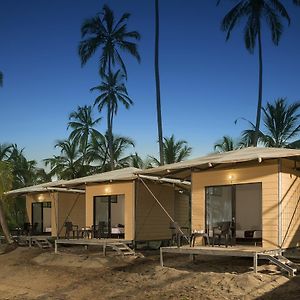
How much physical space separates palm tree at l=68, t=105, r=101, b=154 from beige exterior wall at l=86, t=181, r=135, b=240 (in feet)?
52.6

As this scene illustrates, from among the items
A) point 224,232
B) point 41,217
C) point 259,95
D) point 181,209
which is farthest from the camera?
point 259,95

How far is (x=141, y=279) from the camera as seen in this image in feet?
42.3

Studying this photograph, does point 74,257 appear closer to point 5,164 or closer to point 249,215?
point 249,215

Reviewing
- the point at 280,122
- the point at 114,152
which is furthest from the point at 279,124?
the point at 114,152

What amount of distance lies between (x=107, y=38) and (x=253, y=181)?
20.3 meters

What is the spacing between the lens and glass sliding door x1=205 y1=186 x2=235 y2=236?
573 inches

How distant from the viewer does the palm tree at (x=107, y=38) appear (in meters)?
30.6

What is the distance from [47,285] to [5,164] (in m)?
13.7

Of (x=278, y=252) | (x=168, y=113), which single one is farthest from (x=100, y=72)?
(x=278, y=252)

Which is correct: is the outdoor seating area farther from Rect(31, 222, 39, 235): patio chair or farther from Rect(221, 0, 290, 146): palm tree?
Rect(221, 0, 290, 146): palm tree

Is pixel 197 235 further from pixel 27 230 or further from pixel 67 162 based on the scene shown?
pixel 67 162

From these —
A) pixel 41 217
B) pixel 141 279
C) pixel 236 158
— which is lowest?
pixel 141 279

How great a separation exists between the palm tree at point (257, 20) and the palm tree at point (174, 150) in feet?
19.2

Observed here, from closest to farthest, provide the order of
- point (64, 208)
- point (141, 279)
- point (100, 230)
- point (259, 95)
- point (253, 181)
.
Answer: point (141, 279) < point (253, 181) < point (100, 230) < point (64, 208) < point (259, 95)
